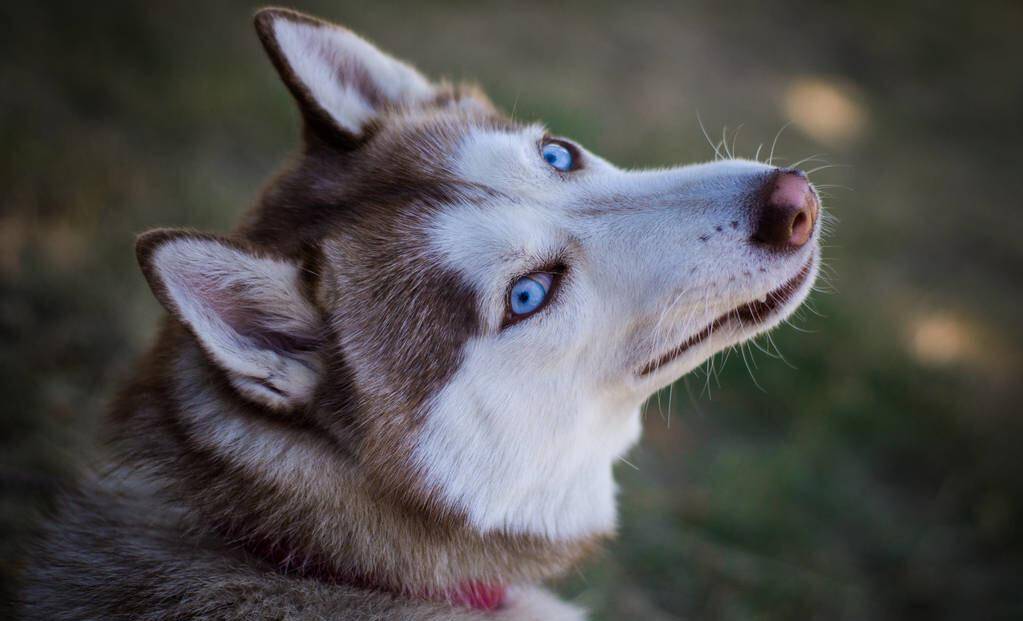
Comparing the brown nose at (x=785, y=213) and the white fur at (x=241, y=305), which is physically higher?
the brown nose at (x=785, y=213)

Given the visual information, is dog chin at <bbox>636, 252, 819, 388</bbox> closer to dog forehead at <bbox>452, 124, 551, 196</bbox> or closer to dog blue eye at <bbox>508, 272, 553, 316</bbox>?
dog blue eye at <bbox>508, 272, 553, 316</bbox>

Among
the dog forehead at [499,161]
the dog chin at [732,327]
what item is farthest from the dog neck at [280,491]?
the dog forehead at [499,161]

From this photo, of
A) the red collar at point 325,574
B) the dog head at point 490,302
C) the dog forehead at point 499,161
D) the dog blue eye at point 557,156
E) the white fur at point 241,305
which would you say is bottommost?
the red collar at point 325,574

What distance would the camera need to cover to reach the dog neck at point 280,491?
80.9 inches

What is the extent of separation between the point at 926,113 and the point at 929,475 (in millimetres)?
5931

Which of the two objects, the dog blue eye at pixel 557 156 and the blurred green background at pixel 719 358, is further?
the blurred green background at pixel 719 358

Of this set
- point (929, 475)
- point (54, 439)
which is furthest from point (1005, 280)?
point (54, 439)

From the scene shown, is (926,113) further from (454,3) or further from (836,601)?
(836,601)

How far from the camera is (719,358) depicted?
4.76 m

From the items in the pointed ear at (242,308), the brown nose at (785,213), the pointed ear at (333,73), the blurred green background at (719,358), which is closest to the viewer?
the pointed ear at (242,308)

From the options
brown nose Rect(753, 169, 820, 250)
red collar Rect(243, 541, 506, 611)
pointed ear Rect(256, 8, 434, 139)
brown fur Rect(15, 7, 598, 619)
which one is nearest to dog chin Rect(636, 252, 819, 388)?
brown nose Rect(753, 169, 820, 250)

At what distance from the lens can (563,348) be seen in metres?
2.16

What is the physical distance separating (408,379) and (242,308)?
0.52 metres

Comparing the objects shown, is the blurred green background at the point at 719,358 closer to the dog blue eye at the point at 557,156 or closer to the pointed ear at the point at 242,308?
the pointed ear at the point at 242,308
